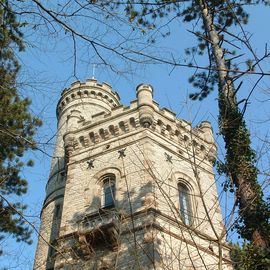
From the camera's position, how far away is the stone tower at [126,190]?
15223mm

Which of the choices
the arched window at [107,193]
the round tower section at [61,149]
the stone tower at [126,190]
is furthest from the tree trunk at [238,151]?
the arched window at [107,193]

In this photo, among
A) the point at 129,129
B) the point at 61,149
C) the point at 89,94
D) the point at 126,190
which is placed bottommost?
the point at 126,190

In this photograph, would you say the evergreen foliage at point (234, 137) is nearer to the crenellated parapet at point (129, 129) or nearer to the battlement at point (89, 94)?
the crenellated parapet at point (129, 129)

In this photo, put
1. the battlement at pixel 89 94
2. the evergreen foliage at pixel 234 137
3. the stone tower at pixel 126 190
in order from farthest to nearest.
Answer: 1. the battlement at pixel 89 94
2. the stone tower at pixel 126 190
3. the evergreen foliage at pixel 234 137

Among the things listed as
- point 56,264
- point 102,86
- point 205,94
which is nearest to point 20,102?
point 205,94

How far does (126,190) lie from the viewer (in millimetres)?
16641

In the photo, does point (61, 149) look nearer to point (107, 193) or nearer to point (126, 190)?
point (107, 193)

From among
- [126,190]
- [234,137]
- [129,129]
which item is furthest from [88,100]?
[234,137]

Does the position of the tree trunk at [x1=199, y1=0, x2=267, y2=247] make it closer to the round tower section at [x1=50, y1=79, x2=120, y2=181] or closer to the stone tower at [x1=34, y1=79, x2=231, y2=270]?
the stone tower at [x1=34, y1=79, x2=231, y2=270]

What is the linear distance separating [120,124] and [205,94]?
7.83 metres

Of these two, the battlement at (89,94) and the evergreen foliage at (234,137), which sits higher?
the battlement at (89,94)

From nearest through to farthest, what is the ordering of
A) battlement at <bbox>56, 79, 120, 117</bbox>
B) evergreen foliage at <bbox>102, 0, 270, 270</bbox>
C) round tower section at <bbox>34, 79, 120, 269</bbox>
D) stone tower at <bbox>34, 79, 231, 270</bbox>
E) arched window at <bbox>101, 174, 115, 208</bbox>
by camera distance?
evergreen foliage at <bbox>102, 0, 270, 270</bbox>
stone tower at <bbox>34, 79, 231, 270</bbox>
arched window at <bbox>101, 174, 115, 208</bbox>
round tower section at <bbox>34, 79, 120, 269</bbox>
battlement at <bbox>56, 79, 120, 117</bbox>

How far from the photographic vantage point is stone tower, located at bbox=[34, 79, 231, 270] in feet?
49.9

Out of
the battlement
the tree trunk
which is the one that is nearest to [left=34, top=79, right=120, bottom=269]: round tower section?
the battlement
